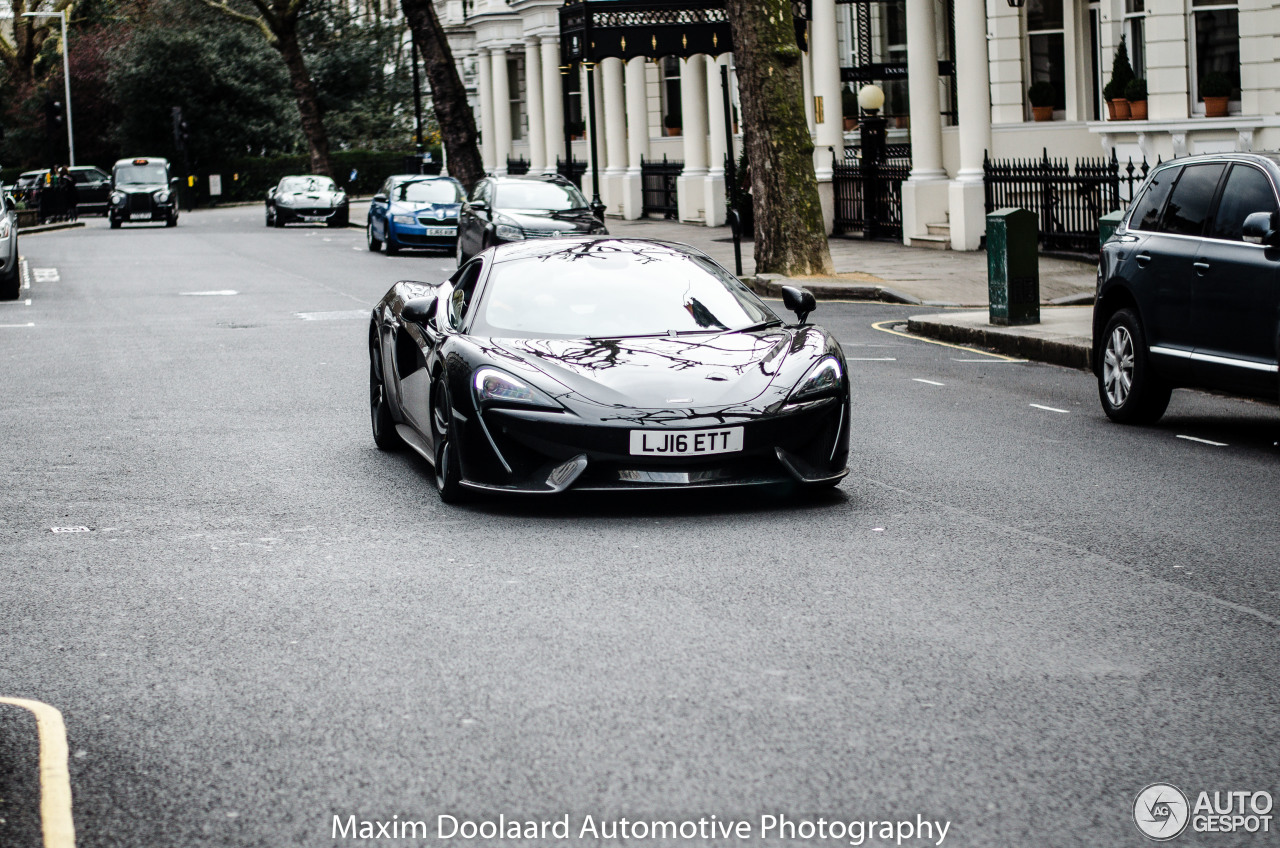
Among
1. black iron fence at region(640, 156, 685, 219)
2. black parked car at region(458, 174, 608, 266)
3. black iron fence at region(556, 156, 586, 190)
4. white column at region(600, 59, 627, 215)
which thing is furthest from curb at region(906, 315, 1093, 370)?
black iron fence at region(556, 156, 586, 190)

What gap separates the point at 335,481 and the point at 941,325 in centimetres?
948

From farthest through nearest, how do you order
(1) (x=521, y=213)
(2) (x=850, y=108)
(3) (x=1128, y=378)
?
(2) (x=850, y=108) < (1) (x=521, y=213) < (3) (x=1128, y=378)

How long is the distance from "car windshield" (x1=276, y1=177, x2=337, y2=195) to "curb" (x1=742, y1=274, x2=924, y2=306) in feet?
99.5

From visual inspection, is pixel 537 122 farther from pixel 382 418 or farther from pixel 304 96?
pixel 382 418

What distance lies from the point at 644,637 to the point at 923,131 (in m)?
24.8

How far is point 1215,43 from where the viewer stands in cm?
2417

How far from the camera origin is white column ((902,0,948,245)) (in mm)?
29531

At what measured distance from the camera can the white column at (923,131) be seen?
2953cm

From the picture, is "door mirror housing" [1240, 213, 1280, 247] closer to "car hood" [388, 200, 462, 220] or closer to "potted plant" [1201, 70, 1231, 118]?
"potted plant" [1201, 70, 1231, 118]

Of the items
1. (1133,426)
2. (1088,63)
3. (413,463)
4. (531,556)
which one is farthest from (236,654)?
(1088,63)

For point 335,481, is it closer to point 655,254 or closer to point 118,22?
point 655,254

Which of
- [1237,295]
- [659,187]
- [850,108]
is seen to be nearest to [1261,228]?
[1237,295]

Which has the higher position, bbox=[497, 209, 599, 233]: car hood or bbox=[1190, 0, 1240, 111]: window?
bbox=[1190, 0, 1240, 111]: window

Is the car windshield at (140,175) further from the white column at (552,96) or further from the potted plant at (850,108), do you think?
the potted plant at (850,108)
